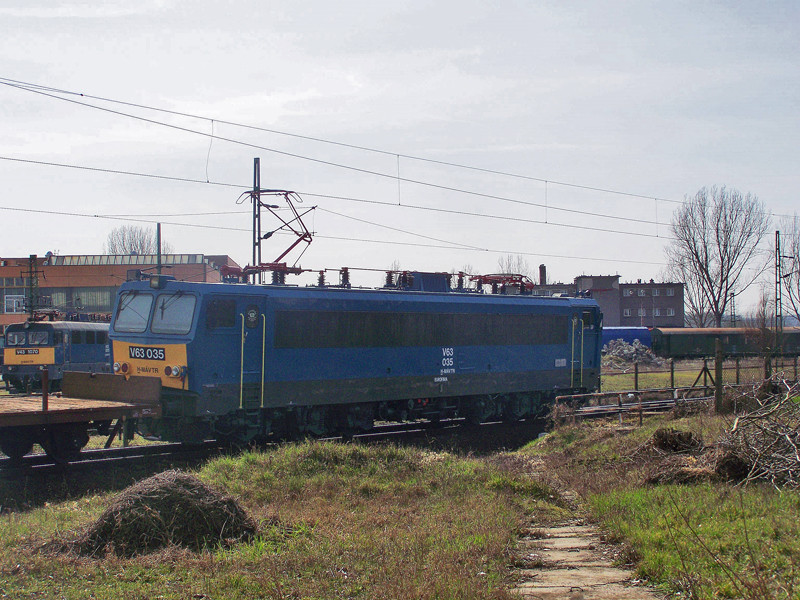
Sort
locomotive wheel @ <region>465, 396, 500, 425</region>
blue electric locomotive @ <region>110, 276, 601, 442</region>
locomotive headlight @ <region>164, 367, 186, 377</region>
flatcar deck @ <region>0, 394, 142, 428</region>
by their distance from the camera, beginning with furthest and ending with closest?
1. locomotive wheel @ <region>465, 396, 500, 425</region>
2. blue electric locomotive @ <region>110, 276, 601, 442</region>
3. locomotive headlight @ <region>164, 367, 186, 377</region>
4. flatcar deck @ <region>0, 394, 142, 428</region>

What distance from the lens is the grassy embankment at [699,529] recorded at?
657 cm

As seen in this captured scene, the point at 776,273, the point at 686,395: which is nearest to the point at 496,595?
the point at 686,395

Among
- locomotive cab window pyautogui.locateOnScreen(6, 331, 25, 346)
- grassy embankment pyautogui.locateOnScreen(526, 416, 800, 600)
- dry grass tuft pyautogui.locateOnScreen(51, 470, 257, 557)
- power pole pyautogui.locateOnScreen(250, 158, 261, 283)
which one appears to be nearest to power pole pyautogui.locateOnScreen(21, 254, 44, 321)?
locomotive cab window pyautogui.locateOnScreen(6, 331, 25, 346)

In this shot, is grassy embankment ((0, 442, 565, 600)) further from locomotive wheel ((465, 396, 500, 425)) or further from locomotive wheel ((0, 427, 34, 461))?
locomotive wheel ((465, 396, 500, 425))

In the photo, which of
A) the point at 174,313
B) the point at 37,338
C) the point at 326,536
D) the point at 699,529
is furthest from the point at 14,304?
the point at 699,529

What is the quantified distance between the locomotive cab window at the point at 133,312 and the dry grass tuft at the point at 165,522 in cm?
767

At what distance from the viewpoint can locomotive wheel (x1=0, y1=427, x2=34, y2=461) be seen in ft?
42.9

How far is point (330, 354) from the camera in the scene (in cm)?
1759

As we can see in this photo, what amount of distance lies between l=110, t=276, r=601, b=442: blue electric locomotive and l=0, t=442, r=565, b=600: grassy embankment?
2782 millimetres

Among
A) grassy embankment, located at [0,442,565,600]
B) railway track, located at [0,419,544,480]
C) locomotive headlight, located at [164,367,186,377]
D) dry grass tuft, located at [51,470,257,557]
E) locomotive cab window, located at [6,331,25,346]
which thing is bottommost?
railway track, located at [0,419,544,480]

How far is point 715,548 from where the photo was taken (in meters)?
7.45

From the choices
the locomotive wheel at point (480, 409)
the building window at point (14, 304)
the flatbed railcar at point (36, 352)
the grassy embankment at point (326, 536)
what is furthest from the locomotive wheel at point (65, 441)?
the building window at point (14, 304)

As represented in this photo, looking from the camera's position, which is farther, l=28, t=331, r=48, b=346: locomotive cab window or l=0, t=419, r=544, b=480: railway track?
l=28, t=331, r=48, b=346: locomotive cab window

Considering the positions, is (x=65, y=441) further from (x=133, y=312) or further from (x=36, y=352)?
(x=36, y=352)
